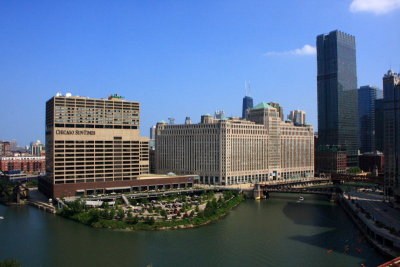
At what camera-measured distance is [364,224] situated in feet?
232

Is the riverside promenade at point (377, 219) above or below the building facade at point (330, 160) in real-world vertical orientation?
below

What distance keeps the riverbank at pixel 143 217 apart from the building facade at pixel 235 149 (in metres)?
52.4

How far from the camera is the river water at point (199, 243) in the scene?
53.4 metres

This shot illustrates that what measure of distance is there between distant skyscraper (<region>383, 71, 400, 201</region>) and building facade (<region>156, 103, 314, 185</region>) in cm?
5356

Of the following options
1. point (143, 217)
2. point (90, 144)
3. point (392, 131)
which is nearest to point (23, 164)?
point (90, 144)

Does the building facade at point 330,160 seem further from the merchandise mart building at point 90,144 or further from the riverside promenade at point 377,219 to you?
the merchandise mart building at point 90,144

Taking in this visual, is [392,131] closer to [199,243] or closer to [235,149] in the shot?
[235,149]

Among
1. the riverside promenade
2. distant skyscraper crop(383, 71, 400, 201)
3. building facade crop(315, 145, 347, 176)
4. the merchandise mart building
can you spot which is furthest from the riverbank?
building facade crop(315, 145, 347, 176)

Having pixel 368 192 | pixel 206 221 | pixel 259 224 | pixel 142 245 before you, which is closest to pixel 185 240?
pixel 142 245

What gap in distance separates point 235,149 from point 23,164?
9875 cm

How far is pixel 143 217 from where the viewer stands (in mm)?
75188

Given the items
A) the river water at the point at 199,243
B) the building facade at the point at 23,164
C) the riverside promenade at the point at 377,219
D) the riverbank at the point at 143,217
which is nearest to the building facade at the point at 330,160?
the riverside promenade at the point at 377,219

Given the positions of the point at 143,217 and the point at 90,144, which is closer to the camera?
the point at 143,217

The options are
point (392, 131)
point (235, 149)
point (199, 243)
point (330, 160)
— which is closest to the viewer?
point (199, 243)
